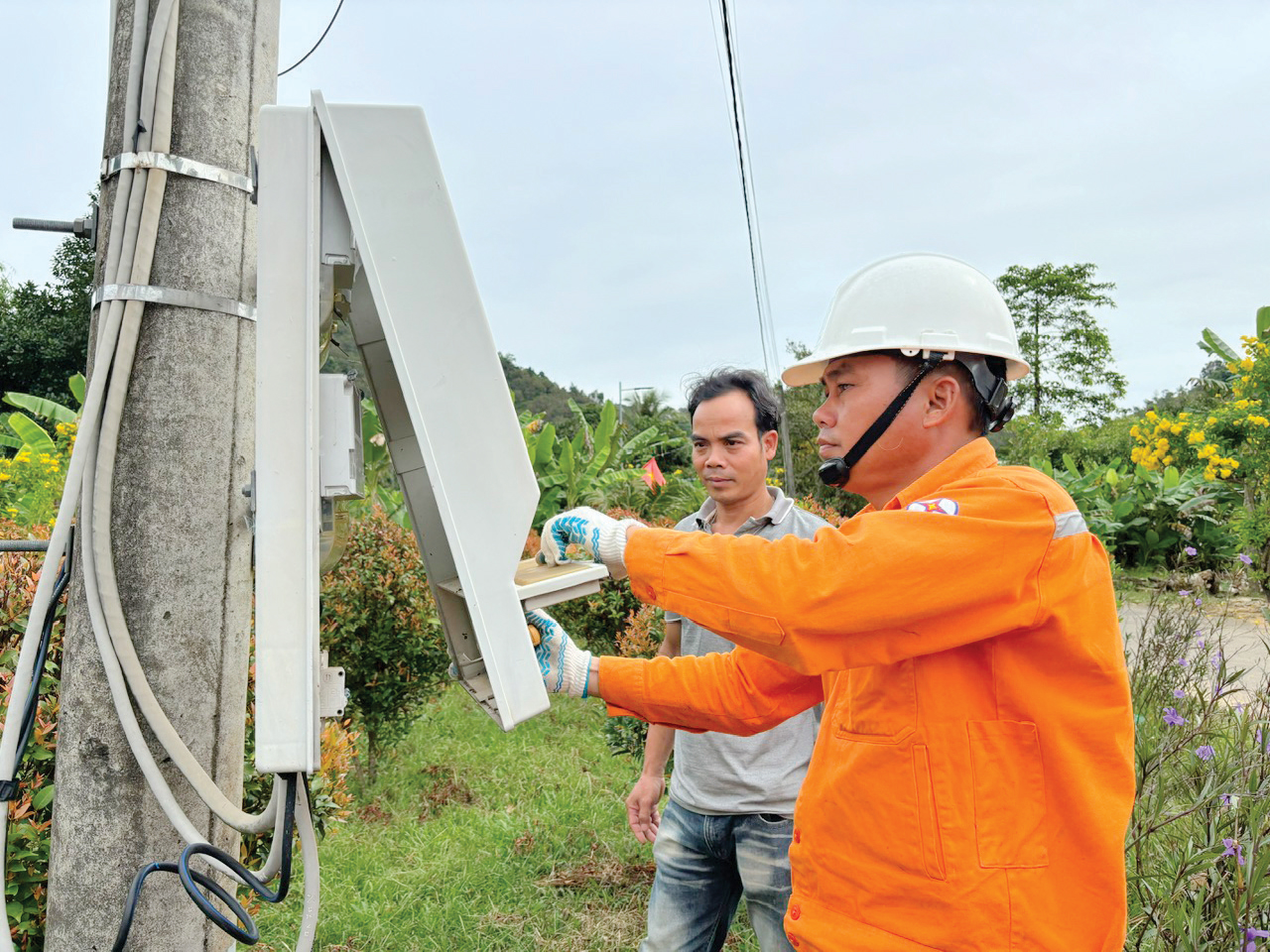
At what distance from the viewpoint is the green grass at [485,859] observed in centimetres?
368

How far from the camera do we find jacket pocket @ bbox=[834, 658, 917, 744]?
1.52 m

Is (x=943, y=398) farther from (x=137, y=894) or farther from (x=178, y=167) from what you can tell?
(x=137, y=894)

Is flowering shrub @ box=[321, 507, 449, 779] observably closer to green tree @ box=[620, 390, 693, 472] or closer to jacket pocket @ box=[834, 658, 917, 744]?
jacket pocket @ box=[834, 658, 917, 744]

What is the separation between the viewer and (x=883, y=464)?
67.3 inches

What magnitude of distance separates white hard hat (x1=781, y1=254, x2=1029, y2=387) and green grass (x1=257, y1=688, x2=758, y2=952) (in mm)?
2754

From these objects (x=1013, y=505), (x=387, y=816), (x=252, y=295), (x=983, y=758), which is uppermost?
(x=252, y=295)

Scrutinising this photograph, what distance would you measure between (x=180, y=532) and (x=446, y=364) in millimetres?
587

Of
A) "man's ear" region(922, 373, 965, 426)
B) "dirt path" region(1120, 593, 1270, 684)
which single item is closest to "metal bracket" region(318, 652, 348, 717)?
"man's ear" region(922, 373, 965, 426)

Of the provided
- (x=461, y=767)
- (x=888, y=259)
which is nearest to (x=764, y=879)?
(x=888, y=259)

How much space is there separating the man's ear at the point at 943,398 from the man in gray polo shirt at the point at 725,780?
76 centimetres

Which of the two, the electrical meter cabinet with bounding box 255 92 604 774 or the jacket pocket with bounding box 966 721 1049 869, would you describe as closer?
the electrical meter cabinet with bounding box 255 92 604 774

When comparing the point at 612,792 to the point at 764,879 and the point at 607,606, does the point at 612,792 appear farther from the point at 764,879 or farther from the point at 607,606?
the point at 764,879

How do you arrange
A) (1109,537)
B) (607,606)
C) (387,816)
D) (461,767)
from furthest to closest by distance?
(1109,537)
(607,606)
(461,767)
(387,816)

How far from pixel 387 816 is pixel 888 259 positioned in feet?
14.4
